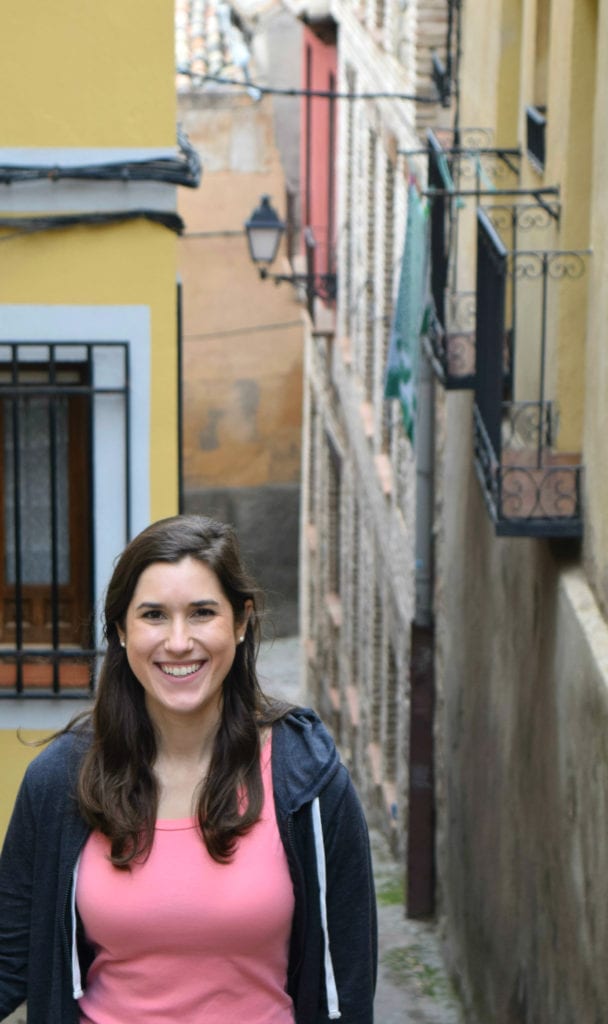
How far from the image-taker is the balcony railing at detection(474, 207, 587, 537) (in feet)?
22.6

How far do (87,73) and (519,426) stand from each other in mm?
2456

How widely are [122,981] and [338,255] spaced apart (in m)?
15.9

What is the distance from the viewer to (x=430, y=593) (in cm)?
1198

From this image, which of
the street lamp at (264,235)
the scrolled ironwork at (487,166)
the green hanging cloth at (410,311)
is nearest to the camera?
the scrolled ironwork at (487,166)

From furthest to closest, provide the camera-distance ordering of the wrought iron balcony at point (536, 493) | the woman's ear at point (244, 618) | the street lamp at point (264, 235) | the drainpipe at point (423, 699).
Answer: the street lamp at point (264, 235), the drainpipe at point (423, 699), the wrought iron balcony at point (536, 493), the woman's ear at point (244, 618)

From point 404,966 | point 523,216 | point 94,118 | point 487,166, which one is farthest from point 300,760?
point 404,966

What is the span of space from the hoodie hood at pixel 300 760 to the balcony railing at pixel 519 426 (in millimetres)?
3724

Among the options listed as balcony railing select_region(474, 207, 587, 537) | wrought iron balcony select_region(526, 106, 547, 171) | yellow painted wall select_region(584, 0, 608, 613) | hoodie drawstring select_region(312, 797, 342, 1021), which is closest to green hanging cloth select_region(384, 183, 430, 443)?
wrought iron balcony select_region(526, 106, 547, 171)

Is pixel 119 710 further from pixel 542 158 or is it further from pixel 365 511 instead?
pixel 365 511

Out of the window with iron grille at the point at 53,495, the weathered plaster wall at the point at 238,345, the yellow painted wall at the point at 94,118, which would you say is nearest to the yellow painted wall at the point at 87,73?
the yellow painted wall at the point at 94,118

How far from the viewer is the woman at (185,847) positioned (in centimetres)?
296

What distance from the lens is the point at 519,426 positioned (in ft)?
27.3

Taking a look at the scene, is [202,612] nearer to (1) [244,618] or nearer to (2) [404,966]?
(1) [244,618]

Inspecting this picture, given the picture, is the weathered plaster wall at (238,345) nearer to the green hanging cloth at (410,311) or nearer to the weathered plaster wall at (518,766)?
the green hanging cloth at (410,311)
